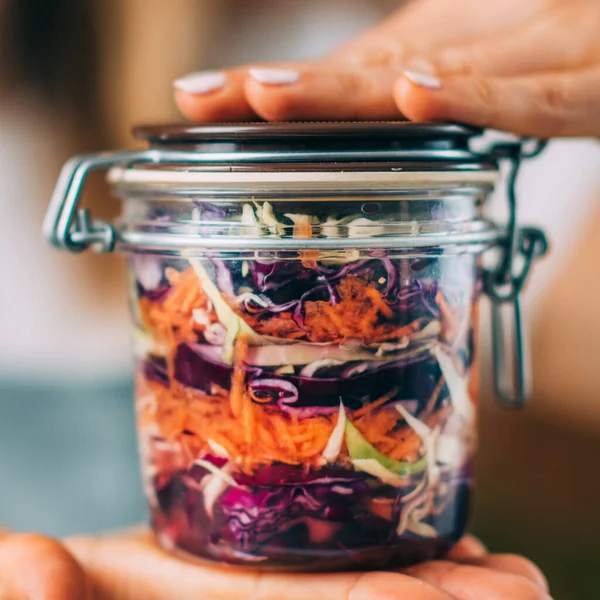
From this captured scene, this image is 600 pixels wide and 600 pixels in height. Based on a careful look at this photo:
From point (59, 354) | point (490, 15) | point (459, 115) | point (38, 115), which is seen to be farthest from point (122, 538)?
point (38, 115)

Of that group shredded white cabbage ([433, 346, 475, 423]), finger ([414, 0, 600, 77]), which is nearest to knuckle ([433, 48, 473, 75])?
finger ([414, 0, 600, 77])

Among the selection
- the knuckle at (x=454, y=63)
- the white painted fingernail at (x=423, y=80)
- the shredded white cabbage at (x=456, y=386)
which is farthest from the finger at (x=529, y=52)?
the shredded white cabbage at (x=456, y=386)

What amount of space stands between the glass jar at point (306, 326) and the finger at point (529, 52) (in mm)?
100

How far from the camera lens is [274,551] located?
53cm

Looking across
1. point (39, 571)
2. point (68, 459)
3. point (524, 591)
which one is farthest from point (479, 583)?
point (68, 459)

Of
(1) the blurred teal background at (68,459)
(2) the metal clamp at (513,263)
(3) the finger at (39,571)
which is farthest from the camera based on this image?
(1) the blurred teal background at (68,459)

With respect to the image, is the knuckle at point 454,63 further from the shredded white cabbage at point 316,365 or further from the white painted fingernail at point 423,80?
the shredded white cabbage at point 316,365

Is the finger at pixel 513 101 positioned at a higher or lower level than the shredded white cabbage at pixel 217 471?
higher

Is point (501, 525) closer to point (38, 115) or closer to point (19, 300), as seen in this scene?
point (19, 300)

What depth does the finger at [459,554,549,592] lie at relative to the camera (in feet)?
1.76

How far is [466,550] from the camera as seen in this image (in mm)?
624

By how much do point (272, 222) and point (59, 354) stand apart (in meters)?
1.03

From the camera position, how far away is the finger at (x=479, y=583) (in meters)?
0.49

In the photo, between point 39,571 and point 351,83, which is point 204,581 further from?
point 351,83
